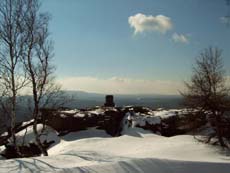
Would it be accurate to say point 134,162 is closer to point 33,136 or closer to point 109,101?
point 33,136

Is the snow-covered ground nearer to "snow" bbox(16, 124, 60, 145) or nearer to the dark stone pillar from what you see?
"snow" bbox(16, 124, 60, 145)

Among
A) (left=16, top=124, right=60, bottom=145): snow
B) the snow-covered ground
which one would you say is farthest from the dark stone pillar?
the snow-covered ground

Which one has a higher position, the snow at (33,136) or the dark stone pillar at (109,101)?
the dark stone pillar at (109,101)

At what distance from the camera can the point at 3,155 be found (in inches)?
1108

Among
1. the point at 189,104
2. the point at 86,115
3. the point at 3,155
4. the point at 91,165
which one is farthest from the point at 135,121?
the point at 91,165

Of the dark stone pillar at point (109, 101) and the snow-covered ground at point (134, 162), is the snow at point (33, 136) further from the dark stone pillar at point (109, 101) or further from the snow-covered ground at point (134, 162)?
the snow-covered ground at point (134, 162)

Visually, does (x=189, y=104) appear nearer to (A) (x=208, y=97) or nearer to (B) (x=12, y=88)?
(A) (x=208, y=97)

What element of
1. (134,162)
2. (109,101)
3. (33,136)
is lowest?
(33,136)

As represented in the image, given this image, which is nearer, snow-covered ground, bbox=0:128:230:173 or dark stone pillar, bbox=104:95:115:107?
snow-covered ground, bbox=0:128:230:173

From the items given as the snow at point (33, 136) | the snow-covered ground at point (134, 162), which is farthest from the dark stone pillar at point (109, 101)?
the snow-covered ground at point (134, 162)

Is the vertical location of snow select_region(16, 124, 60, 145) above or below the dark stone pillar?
below

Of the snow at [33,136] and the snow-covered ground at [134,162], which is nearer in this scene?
the snow-covered ground at [134,162]

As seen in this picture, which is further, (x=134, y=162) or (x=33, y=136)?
(x=33, y=136)

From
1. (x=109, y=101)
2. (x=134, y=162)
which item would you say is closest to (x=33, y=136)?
(x=109, y=101)
